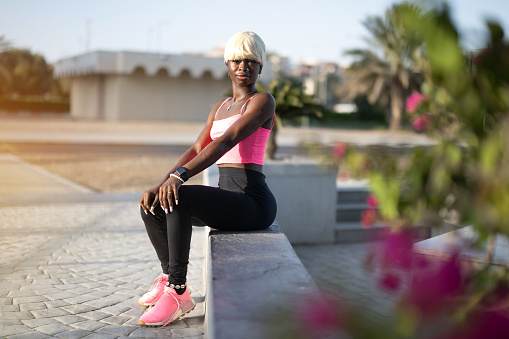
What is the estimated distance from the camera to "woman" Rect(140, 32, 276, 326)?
313 centimetres

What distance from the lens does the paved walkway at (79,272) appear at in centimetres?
338

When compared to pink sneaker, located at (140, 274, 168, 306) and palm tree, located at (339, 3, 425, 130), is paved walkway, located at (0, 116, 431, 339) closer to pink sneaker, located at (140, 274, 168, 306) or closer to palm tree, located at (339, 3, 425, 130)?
pink sneaker, located at (140, 274, 168, 306)

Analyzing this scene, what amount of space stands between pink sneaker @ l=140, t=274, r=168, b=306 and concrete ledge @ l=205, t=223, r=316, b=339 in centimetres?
63

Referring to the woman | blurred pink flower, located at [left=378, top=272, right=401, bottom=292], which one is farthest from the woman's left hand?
blurred pink flower, located at [left=378, top=272, right=401, bottom=292]

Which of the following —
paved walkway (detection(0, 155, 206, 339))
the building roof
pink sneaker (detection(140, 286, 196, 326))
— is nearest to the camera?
pink sneaker (detection(140, 286, 196, 326))

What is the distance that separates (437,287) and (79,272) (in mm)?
4208

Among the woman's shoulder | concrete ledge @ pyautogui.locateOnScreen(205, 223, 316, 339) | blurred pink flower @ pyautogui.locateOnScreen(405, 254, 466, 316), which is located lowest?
concrete ledge @ pyautogui.locateOnScreen(205, 223, 316, 339)

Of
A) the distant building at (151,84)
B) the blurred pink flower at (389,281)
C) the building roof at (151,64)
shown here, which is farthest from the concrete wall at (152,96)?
the blurred pink flower at (389,281)

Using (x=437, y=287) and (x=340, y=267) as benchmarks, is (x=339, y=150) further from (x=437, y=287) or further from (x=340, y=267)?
(x=340, y=267)

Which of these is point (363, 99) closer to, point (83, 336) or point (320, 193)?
point (320, 193)

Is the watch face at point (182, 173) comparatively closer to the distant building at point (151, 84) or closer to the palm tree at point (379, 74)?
the palm tree at point (379, 74)

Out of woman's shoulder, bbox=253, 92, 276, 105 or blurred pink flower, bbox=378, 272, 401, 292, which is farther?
woman's shoulder, bbox=253, 92, 276, 105

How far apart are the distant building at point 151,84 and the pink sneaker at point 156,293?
35.2 meters

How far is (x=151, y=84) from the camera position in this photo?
40.6 metres
